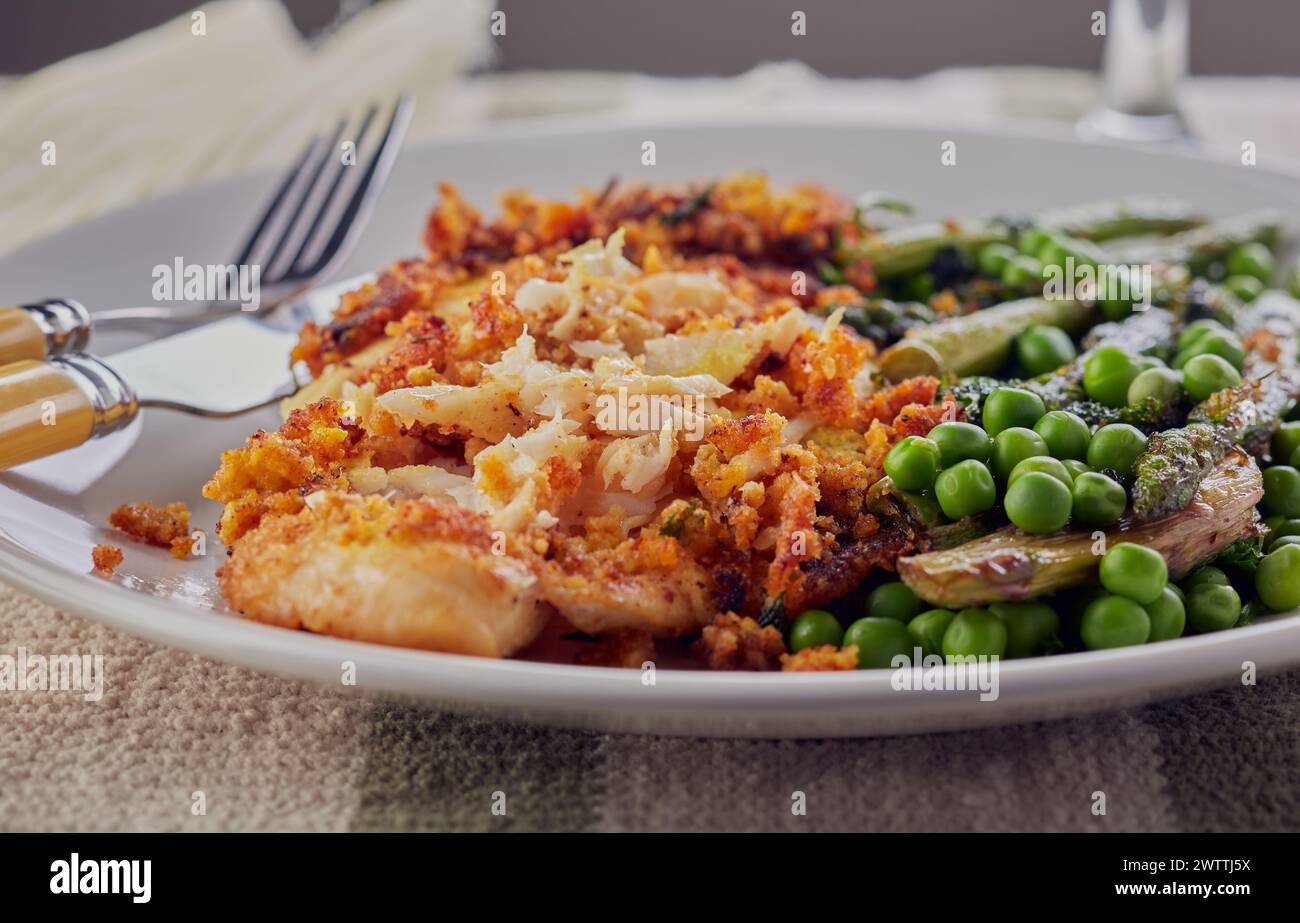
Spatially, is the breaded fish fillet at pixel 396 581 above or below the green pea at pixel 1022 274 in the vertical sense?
below

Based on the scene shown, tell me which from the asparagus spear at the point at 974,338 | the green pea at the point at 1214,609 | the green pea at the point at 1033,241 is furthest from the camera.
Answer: the green pea at the point at 1033,241

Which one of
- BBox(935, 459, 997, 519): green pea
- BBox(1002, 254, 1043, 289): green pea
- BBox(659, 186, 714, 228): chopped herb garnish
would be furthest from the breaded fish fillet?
BBox(1002, 254, 1043, 289): green pea

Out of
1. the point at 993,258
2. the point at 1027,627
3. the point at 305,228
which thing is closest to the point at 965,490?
the point at 1027,627

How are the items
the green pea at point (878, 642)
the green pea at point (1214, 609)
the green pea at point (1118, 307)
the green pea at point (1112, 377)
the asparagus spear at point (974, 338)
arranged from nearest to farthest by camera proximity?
1. the green pea at point (878, 642)
2. the green pea at point (1214, 609)
3. the green pea at point (1112, 377)
4. the asparagus spear at point (974, 338)
5. the green pea at point (1118, 307)

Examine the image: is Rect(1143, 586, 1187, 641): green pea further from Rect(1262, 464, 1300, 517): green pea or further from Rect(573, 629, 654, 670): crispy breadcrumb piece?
Rect(573, 629, 654, 670): crispy breadcrumb piece

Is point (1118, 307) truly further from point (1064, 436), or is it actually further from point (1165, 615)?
point (1165, 615)

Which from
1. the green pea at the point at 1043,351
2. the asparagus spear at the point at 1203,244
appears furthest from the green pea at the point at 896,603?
the asparagus spear at the point at 1203,244

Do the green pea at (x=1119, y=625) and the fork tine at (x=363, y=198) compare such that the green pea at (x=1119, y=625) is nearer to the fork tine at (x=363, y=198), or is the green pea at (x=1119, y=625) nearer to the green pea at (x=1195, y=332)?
the green pea at (x=1195, y=332)
